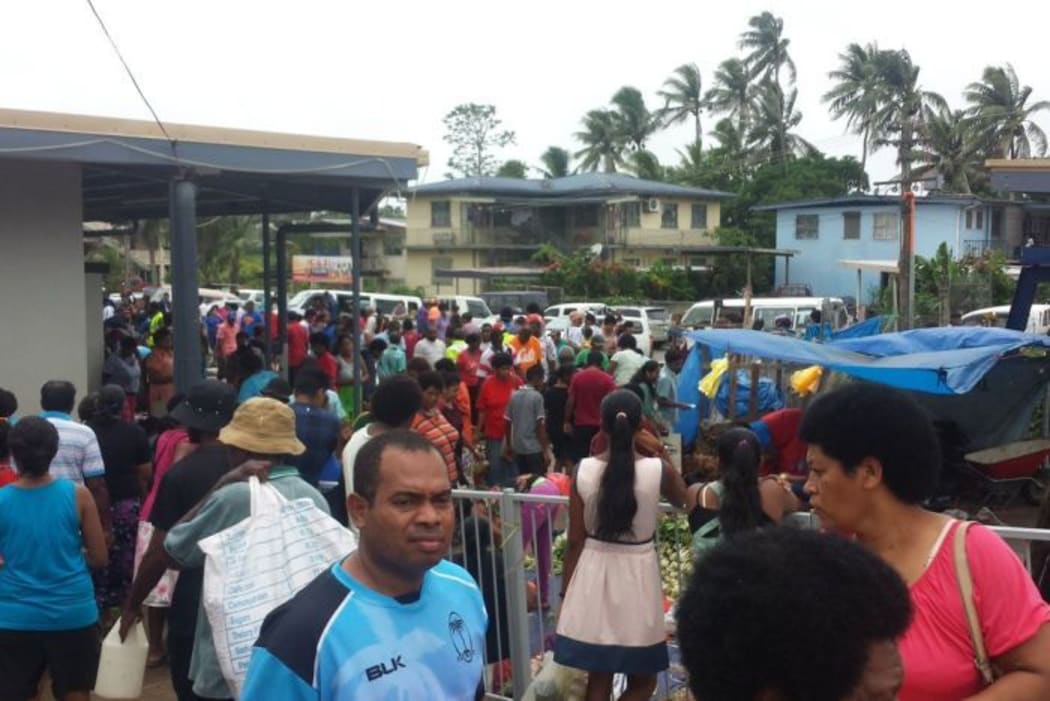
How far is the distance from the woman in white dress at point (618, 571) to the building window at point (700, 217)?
49047 millimetres

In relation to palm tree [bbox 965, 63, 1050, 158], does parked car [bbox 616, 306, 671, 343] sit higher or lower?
lower

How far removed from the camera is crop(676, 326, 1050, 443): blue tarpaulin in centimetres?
1073

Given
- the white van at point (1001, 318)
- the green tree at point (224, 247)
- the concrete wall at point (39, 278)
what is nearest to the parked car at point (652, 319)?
the white van at point (1001, 318)

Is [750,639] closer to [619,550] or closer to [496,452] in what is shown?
[619,550]

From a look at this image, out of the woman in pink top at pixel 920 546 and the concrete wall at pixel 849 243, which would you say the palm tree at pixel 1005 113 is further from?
the woman in pink top at pixel 920 546

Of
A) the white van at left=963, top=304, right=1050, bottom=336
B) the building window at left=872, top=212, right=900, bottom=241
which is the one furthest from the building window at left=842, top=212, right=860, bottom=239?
the white van at left=963, top=304, right=1050, bottom=336

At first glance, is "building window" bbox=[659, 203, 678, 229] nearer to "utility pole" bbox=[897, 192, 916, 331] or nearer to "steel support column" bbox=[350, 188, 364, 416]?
"utility pole" bbox=[897, 192, 916, 331]

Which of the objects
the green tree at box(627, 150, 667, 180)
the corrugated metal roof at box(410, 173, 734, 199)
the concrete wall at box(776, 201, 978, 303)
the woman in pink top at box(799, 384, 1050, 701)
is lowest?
the woman in pink top at box(799, 384, 1050, 701)

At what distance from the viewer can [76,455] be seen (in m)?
6.43

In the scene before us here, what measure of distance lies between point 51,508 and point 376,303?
1009 inches

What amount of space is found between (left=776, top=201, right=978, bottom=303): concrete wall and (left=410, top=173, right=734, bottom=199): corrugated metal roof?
18.1ft

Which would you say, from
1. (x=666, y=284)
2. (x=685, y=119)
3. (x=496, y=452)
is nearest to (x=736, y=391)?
(x=496, y=452)

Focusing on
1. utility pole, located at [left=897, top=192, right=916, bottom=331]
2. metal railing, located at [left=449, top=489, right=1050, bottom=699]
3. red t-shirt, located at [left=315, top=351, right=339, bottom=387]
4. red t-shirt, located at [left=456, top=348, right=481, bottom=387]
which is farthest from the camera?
utility pole, located at [left=897, top=192, right=916, bottom=331]

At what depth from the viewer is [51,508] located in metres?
5.30
